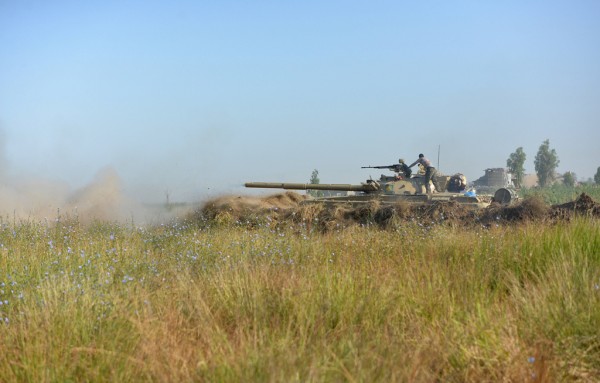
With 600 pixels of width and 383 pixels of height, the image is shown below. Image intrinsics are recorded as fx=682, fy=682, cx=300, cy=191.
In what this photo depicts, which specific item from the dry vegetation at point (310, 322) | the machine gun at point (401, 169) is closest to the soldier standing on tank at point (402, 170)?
the machine gun at point (401, 169)

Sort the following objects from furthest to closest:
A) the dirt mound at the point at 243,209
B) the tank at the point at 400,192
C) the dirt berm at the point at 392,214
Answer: the dirt mound at the point at 243,209 → the tank at the point at 400,192 → the dirt berm at the point at 392,214

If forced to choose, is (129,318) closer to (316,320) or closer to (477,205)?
(316,320)

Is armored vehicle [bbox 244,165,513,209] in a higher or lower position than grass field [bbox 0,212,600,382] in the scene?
higher

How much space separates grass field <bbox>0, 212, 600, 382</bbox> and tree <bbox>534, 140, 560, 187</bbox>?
9192 cm

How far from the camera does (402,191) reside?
58.6ft

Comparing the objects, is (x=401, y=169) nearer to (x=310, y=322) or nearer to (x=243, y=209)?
(x=243, y=209)

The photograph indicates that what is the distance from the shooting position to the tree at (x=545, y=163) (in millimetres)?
93938

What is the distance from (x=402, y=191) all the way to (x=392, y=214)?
216 centimetres

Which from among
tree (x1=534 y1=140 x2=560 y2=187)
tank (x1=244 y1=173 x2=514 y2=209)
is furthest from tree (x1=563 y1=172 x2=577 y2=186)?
tank (x1=244 y1=173 x2=514 y2=209)

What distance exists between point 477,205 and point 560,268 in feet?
34.0

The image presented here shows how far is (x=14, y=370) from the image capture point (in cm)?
461

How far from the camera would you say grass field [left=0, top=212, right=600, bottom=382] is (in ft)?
13.8

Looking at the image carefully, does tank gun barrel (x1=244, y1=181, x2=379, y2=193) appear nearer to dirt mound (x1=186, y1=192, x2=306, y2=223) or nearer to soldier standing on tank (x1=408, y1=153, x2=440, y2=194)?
dirt mound (x1=186, y1=192, x2=306, y2=223)

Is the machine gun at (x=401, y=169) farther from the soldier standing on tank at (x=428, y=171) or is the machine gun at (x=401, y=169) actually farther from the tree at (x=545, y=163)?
the tree at (x=545, y=163)
